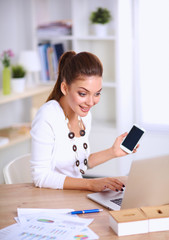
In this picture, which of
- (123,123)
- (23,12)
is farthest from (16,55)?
(123,123)

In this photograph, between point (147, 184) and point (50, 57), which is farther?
point (50, 57)

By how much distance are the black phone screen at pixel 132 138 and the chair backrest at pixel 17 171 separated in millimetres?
608

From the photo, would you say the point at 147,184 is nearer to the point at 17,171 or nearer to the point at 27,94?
the point at 17,171

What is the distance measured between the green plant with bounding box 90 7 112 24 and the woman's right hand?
2547 millimetres

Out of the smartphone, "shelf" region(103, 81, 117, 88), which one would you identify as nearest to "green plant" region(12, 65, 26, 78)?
"shelf" region(103, 81, 117, 88)

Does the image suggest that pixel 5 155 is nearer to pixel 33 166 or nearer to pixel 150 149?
pixel 150 149

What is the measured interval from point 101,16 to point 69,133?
227 cm

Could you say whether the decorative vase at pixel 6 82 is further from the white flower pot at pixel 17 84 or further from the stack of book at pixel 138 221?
the stack of book at pixel 138 221

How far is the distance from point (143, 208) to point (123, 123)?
2.72 meters

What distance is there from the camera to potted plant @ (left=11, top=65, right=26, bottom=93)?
4078 millimetres

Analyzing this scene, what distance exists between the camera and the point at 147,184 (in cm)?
168

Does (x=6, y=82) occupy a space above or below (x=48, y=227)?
above

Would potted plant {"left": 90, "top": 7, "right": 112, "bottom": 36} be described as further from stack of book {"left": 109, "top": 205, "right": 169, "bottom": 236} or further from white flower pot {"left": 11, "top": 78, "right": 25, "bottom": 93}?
stack of book {"left": 109, "top": 205, "right": 169, "bottom": 236}

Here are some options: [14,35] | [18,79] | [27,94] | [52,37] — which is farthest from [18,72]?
[14,35]
